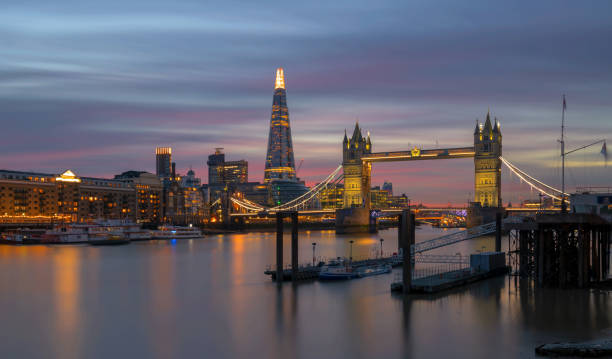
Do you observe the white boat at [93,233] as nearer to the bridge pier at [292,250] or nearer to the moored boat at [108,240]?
the moored boat at [108,240]

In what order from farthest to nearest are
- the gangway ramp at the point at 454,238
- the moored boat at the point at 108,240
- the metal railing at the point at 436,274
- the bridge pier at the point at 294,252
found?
the moored boat at the point at 108,240 → the gangway ramp at the point at 454,238 → the bridge pier at the point at 294,252 → the metal railing at the point at 436,274

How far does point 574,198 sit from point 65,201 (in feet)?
417

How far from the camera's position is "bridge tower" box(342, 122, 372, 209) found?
6644 inches

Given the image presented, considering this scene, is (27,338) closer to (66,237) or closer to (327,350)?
(327,350)

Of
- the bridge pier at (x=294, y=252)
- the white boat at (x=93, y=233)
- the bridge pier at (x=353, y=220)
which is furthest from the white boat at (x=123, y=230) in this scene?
the bridge pier at (x=294, y=252)

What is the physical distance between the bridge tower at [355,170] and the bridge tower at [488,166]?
2652 cm

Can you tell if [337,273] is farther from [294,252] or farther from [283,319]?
[283,319]

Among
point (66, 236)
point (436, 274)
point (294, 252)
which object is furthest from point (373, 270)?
→ point (66, 236)

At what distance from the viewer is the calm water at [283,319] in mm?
29156

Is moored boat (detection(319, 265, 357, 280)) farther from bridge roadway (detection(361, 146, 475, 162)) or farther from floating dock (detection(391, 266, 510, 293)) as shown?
bridge roadway (detection(361, 146, 475, 162))

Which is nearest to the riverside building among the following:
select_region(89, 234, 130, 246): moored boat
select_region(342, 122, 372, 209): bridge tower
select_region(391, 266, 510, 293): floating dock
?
select_region(89, 234, 130, 246): moored boat

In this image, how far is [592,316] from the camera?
109 ft

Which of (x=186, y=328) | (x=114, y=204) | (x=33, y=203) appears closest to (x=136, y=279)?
(x=186, y=328)

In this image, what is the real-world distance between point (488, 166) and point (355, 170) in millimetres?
33244
